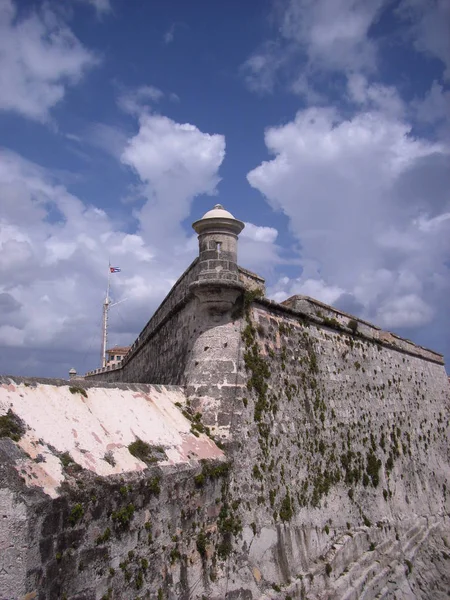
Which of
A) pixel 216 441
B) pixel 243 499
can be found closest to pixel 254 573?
pixel 243 499

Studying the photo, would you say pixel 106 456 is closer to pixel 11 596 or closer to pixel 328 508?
pixel 11 596

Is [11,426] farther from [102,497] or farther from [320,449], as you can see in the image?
[320,449]

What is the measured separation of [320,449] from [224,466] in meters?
3.65

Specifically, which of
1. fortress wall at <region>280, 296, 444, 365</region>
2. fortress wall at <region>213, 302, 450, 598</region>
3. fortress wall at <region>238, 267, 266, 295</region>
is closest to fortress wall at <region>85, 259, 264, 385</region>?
fortress wall at <region>238, 267, 266, 295</region>

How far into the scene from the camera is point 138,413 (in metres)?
7.34

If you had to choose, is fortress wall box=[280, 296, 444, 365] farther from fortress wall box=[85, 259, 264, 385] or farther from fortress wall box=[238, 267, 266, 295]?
fortress wall box=[85, 259, 264, 385]

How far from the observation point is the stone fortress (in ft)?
17.5

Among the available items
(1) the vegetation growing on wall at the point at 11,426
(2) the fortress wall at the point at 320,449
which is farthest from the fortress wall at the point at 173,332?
(1) the vegetation growing on wall at the point at 11,426

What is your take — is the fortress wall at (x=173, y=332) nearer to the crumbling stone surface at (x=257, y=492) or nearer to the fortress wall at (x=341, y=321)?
the crumbling stone surface at (x=257, y=492)

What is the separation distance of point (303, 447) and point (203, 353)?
3124mm

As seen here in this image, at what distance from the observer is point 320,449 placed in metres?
10.6

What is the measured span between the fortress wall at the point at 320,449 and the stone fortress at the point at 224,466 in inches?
1.8

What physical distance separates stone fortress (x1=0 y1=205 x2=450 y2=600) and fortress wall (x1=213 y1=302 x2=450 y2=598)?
5 centimetres

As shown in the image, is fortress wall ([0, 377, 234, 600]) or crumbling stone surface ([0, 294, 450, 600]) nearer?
fortress wall ([0, 377, 234, 600])
